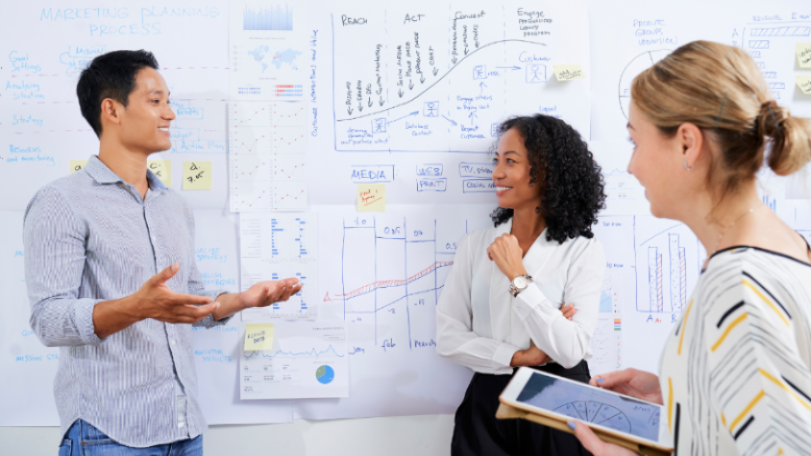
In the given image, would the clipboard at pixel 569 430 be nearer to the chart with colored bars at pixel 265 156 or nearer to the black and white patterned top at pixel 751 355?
the black and white patterned top at pixel 751 355

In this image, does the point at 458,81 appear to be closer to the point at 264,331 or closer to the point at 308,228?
the point at 308,228

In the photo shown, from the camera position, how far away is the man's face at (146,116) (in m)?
1.44

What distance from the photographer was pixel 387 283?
1868 millimetres

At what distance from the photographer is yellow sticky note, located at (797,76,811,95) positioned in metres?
1.97

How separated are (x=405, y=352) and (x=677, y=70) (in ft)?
4.40

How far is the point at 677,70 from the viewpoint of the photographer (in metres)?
0.87

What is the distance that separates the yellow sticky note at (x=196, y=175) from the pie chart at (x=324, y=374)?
79 cm

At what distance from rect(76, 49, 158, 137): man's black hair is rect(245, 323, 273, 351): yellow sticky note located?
2.66 ft

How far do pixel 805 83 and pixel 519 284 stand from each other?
5.06ft

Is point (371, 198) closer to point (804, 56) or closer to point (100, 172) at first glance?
point (100, 172)

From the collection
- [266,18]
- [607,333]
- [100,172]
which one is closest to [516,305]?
[607,333]

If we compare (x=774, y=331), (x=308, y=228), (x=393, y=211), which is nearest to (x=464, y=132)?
(x=393, y=211)

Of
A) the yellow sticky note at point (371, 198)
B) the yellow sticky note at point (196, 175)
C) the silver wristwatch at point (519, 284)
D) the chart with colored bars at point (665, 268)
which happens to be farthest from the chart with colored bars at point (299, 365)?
the chart with colored bars at point (665, 268)

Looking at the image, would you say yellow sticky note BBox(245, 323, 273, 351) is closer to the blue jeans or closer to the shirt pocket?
the blue jeans
